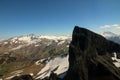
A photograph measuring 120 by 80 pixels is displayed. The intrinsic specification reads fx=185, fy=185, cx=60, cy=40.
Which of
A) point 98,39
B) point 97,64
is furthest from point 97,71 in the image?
point 98,39

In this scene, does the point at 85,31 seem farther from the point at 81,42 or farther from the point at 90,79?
the point at 90,79

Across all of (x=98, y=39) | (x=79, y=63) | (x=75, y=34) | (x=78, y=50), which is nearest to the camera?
(x=79, y=63)

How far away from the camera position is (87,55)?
55.8m

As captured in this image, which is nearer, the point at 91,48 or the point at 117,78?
the point at 117,78

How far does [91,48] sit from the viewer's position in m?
59.6

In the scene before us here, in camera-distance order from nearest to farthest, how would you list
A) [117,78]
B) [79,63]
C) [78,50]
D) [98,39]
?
1. [117,78]
2. [79,63]
3. [78,50]
4. [98,39]

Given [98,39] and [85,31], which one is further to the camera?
[98,39]

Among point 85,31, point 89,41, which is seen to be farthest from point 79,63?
point 85,31

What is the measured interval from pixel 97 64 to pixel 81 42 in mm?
10320

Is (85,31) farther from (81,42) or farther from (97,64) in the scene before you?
(97,64)

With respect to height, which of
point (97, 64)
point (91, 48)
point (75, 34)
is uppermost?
point (75, 34)

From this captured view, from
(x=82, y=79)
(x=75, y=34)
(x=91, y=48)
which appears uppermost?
(x=75, y=34)

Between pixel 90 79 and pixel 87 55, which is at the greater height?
pixel 87 55

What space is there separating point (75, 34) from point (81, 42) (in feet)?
15.2
